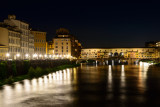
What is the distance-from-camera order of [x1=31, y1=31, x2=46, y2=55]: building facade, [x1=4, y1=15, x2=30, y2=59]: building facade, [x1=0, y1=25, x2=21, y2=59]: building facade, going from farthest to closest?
[x1=31, y1=31, x2=46, y2=55]: building facade < [x1=4, y1=15, x2=30, y2=59]: building facade < [x1=0, y1=25, x2=21, y2=59]: building facade

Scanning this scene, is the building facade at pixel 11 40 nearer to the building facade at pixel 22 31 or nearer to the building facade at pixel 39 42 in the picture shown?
the building facade at pixel 22 31

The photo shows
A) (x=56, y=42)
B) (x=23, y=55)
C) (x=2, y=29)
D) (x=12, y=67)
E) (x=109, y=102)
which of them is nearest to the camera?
(x=109, y=102)

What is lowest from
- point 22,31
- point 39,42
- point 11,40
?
point 11,40

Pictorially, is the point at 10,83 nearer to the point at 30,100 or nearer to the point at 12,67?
the point at 12,67

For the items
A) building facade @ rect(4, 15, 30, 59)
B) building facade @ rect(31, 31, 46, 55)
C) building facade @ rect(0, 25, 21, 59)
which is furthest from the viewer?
building facade @ rect(31, 31, 46, 55)

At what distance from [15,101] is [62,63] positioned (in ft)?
214

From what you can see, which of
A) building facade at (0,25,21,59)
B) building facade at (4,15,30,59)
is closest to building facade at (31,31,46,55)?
building facade at (4,15,30,59)

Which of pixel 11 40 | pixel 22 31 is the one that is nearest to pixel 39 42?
pixel 22 31

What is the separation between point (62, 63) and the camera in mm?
81500

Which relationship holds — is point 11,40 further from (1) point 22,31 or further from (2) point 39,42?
(2) point 39,42

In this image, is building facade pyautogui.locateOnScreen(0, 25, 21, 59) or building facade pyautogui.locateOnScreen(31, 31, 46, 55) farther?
building facade pyautogui.locateOnScreen(31, 31, 46, 55)

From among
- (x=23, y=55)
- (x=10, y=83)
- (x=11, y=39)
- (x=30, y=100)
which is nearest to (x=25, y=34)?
(x=23, y=55)

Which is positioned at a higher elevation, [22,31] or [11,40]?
[22,31]

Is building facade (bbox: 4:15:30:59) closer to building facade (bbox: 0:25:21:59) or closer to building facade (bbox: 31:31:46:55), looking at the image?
building facade (bbox: 0:25:21:59)
